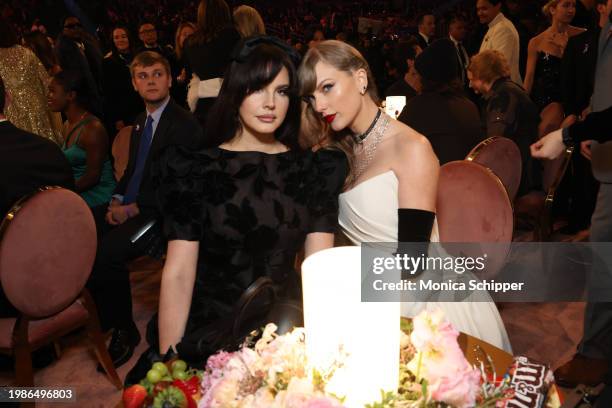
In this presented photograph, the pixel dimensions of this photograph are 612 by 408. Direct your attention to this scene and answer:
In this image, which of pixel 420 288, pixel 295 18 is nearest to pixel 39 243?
pixel 420 288

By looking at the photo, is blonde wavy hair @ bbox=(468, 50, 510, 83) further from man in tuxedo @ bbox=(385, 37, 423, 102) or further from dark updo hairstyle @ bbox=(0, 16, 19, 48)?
dark updo hairstyle @ bbox=(0, 16, 19, 48)

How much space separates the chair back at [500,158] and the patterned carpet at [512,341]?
71cm

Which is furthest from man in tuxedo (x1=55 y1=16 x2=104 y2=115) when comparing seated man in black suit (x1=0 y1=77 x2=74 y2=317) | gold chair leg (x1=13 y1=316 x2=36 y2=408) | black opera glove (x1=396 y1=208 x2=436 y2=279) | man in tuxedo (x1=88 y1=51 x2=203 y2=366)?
black opera glove (x1=396 y1=208 x2=436 y2=279)

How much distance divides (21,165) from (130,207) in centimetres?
75

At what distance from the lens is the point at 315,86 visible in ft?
5.75

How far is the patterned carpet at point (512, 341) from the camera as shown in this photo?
261cm

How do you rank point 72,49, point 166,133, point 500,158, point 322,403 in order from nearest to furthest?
point 322,403 < point 500,158 < point 166,133 < point 72,49

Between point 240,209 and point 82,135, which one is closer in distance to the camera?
point 240,209

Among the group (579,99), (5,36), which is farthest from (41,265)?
(579,99)

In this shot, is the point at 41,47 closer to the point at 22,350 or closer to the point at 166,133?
the point at 166,133

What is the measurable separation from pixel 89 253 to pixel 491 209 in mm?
1445

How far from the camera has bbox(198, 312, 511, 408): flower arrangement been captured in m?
0.91

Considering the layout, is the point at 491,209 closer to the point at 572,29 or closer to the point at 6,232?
the point at 6,232

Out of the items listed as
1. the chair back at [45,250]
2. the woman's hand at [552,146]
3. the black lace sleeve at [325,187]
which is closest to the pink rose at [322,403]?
the black lace sleeve at [325,187]
